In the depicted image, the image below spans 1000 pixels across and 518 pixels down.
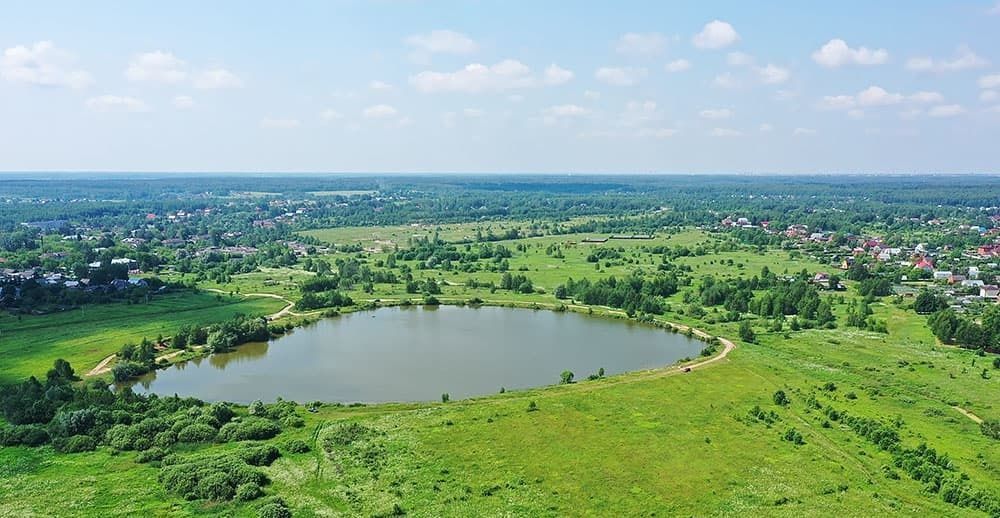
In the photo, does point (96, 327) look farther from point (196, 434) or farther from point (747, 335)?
point (747, 335)

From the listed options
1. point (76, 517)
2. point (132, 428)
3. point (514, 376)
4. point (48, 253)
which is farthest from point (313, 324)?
point (48, 253)

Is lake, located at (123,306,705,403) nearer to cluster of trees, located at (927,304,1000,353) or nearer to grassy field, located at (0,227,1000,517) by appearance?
grassy field, located at (0,227,1000,517)

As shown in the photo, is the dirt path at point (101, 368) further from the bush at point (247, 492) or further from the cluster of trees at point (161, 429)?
the bush at point (247, 492)

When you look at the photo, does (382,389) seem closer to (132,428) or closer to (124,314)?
(132,428)

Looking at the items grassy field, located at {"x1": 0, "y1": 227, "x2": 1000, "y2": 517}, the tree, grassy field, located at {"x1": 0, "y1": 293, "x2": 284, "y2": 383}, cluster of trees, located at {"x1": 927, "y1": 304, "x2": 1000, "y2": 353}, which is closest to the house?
cluster of trees, located at {"x1": 927, "y1": 304, "x2": 1000, "y2": 353}

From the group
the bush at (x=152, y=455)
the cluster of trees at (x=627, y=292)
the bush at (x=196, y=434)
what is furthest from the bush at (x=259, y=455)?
the cluster of trees at (x=627, y=292)
